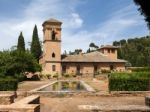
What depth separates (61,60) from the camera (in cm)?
5616

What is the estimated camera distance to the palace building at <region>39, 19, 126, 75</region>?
181 feet

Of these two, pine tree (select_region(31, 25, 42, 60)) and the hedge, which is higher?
pine tree (select_region(31, 25, 42, 60))

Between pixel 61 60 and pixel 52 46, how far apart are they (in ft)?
9.58

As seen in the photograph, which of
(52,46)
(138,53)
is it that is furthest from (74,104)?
(138,53)

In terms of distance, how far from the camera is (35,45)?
65000 millimetres

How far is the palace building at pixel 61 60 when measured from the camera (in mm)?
55250

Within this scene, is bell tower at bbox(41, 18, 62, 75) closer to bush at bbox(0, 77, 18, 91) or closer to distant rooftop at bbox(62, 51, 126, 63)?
distant rooftop at bbox(62, 51, 126, 63)

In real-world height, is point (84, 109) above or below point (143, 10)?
below

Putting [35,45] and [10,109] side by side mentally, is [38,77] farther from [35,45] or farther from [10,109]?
[10,109]

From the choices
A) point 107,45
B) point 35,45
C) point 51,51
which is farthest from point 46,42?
point 107,45

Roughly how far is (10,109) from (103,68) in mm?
49855

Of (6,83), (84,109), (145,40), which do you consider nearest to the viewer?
(84,109)

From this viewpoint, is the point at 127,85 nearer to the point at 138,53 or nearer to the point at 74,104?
the point at 74,104

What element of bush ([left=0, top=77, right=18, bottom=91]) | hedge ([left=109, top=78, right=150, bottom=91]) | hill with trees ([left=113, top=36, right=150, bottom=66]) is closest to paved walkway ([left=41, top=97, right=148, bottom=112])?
hedge ([left=109, top=78, right=150, bottom=91])
